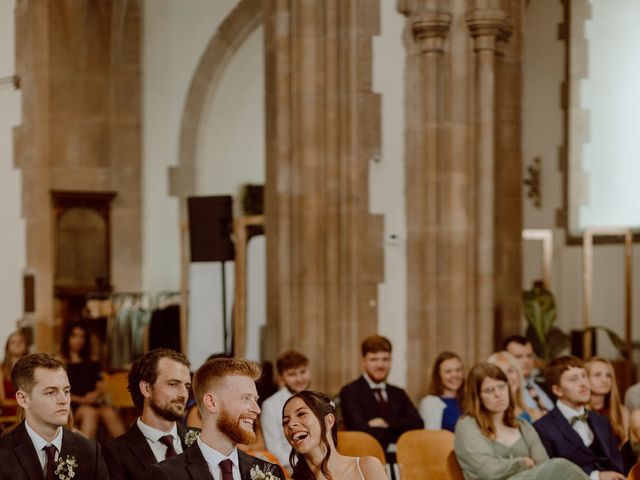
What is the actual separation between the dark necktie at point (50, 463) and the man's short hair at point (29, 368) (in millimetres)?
191

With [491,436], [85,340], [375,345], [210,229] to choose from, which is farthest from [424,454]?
[85,340]

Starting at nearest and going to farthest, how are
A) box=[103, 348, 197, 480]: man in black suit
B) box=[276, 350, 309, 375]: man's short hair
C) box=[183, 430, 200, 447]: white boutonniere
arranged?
box=[103, 348, 197, 480]: man in black suit < box=[183, 430, 200, 447]: white boutonniere < box=[276, 350, 309, 375]: man's short hair

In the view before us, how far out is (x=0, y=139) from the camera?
50.3 ft

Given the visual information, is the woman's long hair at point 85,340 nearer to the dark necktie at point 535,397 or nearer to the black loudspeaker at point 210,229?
the black loudspeaker at point 210,229

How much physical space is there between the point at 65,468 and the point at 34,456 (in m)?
0.10

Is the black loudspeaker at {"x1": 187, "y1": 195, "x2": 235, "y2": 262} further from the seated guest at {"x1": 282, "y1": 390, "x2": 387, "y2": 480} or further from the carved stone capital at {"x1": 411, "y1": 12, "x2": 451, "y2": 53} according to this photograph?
the seated guest at {"x1": 282, "y1": 390, "x2": 387, "y2": 480}

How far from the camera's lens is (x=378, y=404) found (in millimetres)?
8016

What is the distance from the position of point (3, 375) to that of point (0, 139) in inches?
209

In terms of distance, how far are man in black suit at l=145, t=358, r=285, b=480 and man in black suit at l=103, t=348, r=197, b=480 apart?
0.57 m

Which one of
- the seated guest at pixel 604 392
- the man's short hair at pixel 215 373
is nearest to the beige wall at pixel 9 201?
the seated guest at pixel 604 392

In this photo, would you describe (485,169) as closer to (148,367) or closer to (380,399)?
(380,399)

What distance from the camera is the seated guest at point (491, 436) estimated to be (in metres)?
6.13

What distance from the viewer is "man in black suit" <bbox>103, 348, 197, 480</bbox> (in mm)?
4531

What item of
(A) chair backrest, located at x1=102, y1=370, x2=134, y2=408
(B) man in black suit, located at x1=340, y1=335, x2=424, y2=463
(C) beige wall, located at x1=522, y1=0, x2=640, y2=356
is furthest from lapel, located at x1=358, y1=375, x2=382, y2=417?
(C) beige wall, located at x1=522, y1=0, x2=640, y2=356
